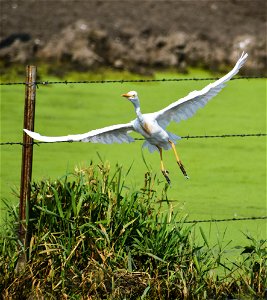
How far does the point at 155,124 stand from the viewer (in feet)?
13.3

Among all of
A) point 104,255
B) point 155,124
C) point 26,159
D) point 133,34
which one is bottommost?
point 104,255

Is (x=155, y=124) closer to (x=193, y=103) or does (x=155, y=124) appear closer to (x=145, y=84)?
(x=193, y=103)

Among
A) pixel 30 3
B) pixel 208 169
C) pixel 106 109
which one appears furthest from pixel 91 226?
pixel 30 3

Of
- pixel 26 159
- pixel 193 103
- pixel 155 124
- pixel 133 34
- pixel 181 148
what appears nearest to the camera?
pixel 155 124

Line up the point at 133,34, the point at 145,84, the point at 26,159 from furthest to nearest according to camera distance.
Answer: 1. the point at 133,34
2. the point at 145,84
3. the point at 26,159

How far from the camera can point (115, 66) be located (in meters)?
11.6

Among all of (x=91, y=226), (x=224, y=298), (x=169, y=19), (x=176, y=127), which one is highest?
(x=169, y=19)

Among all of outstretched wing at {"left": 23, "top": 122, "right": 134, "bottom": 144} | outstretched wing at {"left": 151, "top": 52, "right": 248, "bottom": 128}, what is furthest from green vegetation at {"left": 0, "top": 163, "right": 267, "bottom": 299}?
outstretched wing at {"left": 151, "top": 52, "right": 248, "bottom": 128}

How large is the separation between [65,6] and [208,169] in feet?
20.0

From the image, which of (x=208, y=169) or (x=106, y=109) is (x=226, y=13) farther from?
(x=208, y=169)

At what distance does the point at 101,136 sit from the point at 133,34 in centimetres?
833

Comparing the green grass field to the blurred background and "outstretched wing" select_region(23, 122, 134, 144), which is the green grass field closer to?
the blurred background

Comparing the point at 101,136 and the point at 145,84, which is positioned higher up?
the point at 145,84

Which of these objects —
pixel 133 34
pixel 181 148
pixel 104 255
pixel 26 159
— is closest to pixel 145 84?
pixel 133 34
